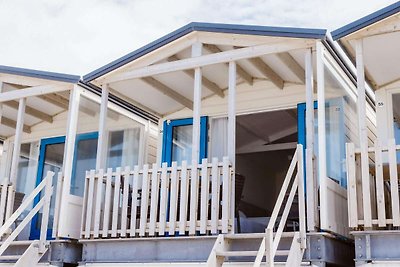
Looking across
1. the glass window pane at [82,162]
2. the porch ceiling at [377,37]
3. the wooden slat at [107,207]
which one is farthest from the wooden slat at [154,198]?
the porch ceiling at [377,37]

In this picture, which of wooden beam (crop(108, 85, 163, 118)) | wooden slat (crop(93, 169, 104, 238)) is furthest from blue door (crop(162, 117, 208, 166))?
wooden slat (crop(93, 169, 104, 238))

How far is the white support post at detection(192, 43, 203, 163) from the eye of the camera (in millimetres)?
6668

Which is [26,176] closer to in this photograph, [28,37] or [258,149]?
[258,149]

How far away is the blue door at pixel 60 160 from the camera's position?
26.7ft

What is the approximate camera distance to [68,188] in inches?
295

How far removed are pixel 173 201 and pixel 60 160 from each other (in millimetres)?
3747

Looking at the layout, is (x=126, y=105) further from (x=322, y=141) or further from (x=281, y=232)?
(x=281, y=232)

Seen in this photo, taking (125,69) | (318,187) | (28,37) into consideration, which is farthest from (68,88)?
(28,37)

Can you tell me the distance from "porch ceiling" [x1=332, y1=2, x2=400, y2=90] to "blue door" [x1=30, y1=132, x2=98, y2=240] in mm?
3872

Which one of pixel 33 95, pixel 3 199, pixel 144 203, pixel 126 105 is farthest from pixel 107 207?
pixel 126 105

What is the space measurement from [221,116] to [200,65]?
1601 millimetres

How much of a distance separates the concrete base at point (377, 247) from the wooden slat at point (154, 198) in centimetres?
221

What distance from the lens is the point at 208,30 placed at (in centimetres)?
697

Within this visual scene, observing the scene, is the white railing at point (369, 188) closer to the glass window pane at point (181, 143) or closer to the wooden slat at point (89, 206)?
the wooden slat at point (89, 206)
